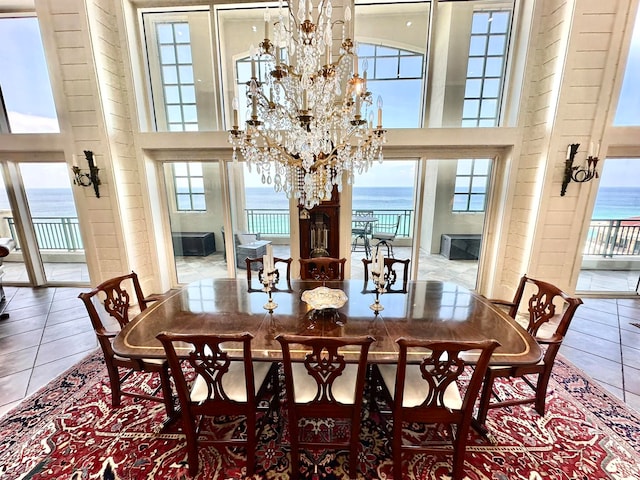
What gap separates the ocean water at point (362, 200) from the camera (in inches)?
142

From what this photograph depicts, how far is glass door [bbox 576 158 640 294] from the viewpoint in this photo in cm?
340

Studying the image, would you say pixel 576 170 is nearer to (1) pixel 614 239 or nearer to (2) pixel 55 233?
(1) pixel 614 239

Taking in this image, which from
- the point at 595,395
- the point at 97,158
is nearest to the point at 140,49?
the point at 97,158

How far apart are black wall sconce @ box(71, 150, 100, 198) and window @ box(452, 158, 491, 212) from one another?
4.72 meters

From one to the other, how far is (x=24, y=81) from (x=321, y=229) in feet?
15.0

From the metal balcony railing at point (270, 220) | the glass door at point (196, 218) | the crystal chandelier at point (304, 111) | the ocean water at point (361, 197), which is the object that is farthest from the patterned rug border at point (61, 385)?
the ocean water at point (361, 197)

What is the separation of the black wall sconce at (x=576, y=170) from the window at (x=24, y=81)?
6.29 m

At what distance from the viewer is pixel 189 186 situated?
3.86 meters

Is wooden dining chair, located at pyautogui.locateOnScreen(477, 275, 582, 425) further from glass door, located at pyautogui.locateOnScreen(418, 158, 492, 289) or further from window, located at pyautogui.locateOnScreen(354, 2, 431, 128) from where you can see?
window, located at pyautogui.locateOnScreen(354, 2, 431, 128)

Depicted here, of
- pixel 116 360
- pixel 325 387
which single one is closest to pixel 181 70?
pixel 116 360

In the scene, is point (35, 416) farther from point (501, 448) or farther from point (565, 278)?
point (565, 278)

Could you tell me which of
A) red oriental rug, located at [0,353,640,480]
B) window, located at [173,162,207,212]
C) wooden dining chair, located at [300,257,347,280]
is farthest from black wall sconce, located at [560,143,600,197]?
window, located at [173,162,207,212]

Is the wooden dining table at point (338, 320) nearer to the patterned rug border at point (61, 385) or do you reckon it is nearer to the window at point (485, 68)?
the patterned rug border at point (61, 385)

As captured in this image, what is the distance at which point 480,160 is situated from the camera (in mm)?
3576
